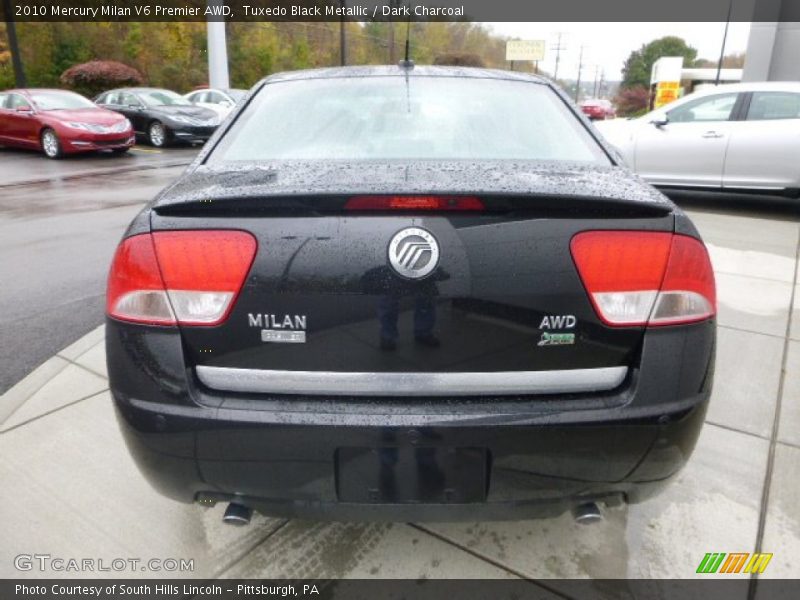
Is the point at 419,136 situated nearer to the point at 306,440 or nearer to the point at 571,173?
the point at 571,173

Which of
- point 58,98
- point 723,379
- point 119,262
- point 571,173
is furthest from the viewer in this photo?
point 58,98

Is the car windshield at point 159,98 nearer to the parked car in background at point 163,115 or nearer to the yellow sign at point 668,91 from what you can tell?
the parked car in background at point 163,115

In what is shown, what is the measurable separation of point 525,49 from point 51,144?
53.7 meters

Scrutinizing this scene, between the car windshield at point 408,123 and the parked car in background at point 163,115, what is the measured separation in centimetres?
1338

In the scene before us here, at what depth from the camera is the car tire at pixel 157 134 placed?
15266 millimetres

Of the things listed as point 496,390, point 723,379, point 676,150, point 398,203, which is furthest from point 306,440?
point 676,150

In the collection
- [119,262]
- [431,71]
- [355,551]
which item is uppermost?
[431,71]

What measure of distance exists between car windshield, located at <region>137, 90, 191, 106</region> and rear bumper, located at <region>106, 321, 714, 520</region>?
15.9 meters

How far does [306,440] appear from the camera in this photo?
150cm

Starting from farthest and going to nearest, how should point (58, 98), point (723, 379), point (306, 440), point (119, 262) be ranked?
point (58, 98) < point (723, 379) < point (119, 262) < point (306, 440)

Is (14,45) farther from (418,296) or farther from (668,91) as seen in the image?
(668,91)

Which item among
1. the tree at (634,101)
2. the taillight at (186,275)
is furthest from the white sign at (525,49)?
the taillight at (186,275)

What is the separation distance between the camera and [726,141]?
7684 mm

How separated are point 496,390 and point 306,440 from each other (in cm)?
49
